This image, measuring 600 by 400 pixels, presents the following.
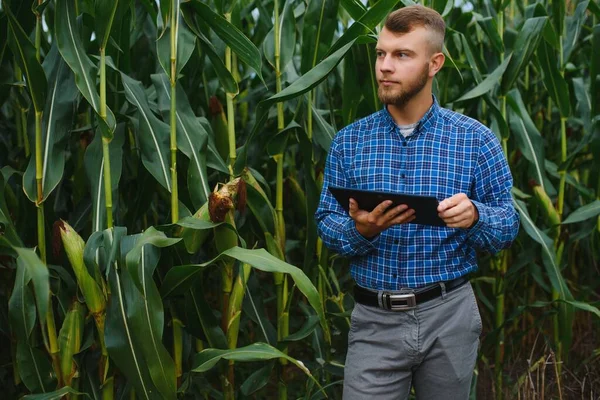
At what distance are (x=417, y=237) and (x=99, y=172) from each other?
3.38 feet

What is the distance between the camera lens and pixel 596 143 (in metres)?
3.33

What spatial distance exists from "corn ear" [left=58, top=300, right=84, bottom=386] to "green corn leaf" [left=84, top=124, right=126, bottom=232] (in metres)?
0.26

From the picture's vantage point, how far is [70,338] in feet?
8.21

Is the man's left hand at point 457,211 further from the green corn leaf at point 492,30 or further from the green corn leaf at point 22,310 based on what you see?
the green corn leaf at point 492,30

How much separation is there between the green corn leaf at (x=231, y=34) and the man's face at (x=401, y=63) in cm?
43

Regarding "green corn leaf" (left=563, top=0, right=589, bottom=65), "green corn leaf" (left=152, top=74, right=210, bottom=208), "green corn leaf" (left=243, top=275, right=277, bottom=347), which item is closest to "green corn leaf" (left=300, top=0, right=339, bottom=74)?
"green corn leaf" (left=152, top=74, right=210, bottom=208)

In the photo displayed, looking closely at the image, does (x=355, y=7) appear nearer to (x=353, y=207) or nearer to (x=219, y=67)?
(x=219, y=67)

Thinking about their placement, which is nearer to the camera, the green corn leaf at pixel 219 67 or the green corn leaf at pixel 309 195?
the green corn leaf at pixel 219 67

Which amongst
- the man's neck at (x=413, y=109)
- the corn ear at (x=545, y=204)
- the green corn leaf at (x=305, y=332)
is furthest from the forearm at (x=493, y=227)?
the corn ear at (x=545, y=204)

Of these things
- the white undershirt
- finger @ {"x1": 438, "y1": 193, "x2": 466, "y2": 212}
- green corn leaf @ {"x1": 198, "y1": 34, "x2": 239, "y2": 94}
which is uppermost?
green corn leaf @ {"x1": 198, "y1": 34, "x2": 239, "y2": 94}

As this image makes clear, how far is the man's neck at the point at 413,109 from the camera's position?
91.0 inches

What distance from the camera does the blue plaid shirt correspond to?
227cm

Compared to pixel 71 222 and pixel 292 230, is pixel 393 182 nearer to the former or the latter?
pixel 71 222

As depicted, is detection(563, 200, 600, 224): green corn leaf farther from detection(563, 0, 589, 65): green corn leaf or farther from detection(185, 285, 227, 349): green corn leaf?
detection(185, 285, 227, 349): green corn leaf
